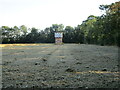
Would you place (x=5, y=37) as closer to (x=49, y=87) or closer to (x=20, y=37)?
(x=20, y=37)

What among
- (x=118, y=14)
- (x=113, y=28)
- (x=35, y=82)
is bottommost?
(x=35, y=82)

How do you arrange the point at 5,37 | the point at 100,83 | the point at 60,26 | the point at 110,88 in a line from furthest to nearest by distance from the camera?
the point at 60,26 → the point at 5,37 → the point at 100,83 → the point at 110,88

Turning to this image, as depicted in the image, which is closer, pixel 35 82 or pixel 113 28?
pixel 35 82

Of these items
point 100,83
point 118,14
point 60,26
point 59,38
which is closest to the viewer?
point 100,83

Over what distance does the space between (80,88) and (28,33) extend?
256 ft

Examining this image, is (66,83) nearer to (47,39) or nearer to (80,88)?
(80,88)

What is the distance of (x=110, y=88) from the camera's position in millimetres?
3941

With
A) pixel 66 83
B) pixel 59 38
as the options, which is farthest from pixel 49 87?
pixel 59 38

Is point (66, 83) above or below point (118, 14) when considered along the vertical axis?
below

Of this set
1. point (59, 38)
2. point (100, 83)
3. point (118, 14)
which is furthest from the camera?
point (59, 38)

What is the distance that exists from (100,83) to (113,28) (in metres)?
9.43

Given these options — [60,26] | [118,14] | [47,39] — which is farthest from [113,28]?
[60,26]

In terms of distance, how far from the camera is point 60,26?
91.0m

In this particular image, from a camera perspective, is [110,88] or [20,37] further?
[20,37]
